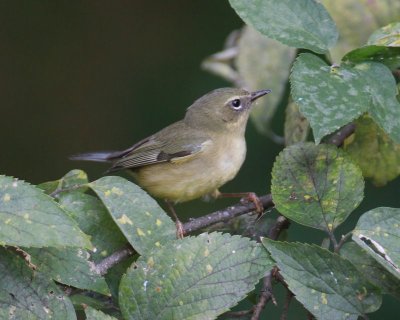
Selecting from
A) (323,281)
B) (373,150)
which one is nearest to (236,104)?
(373,150)

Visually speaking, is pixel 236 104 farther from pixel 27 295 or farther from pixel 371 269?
pixel 27 295

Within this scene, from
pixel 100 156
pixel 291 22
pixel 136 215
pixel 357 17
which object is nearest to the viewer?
pixel 136 215

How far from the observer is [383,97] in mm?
1811

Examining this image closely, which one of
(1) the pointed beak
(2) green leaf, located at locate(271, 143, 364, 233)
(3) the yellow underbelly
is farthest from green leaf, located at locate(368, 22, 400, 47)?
(3) the yellow underbelly

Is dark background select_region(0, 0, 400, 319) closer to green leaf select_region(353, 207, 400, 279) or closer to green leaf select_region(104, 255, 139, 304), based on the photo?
green leaf select_region(104, 255, 139, 304)

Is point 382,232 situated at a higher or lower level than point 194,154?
higher

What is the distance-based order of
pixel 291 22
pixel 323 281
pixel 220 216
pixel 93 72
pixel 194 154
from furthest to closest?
pixel 93 72 < pixel 194 154 < pixel 220 216 < pixel 291 22 < pixel 323 281

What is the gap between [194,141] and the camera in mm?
3443

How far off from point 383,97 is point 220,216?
1.81 feet

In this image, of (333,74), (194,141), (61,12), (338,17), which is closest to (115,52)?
(61,12)

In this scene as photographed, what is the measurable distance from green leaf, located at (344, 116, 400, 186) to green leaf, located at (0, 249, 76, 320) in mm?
1038

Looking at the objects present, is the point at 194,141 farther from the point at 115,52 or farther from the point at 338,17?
the point at 115,52

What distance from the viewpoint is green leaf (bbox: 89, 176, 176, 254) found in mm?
1749

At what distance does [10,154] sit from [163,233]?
457 centimetres
